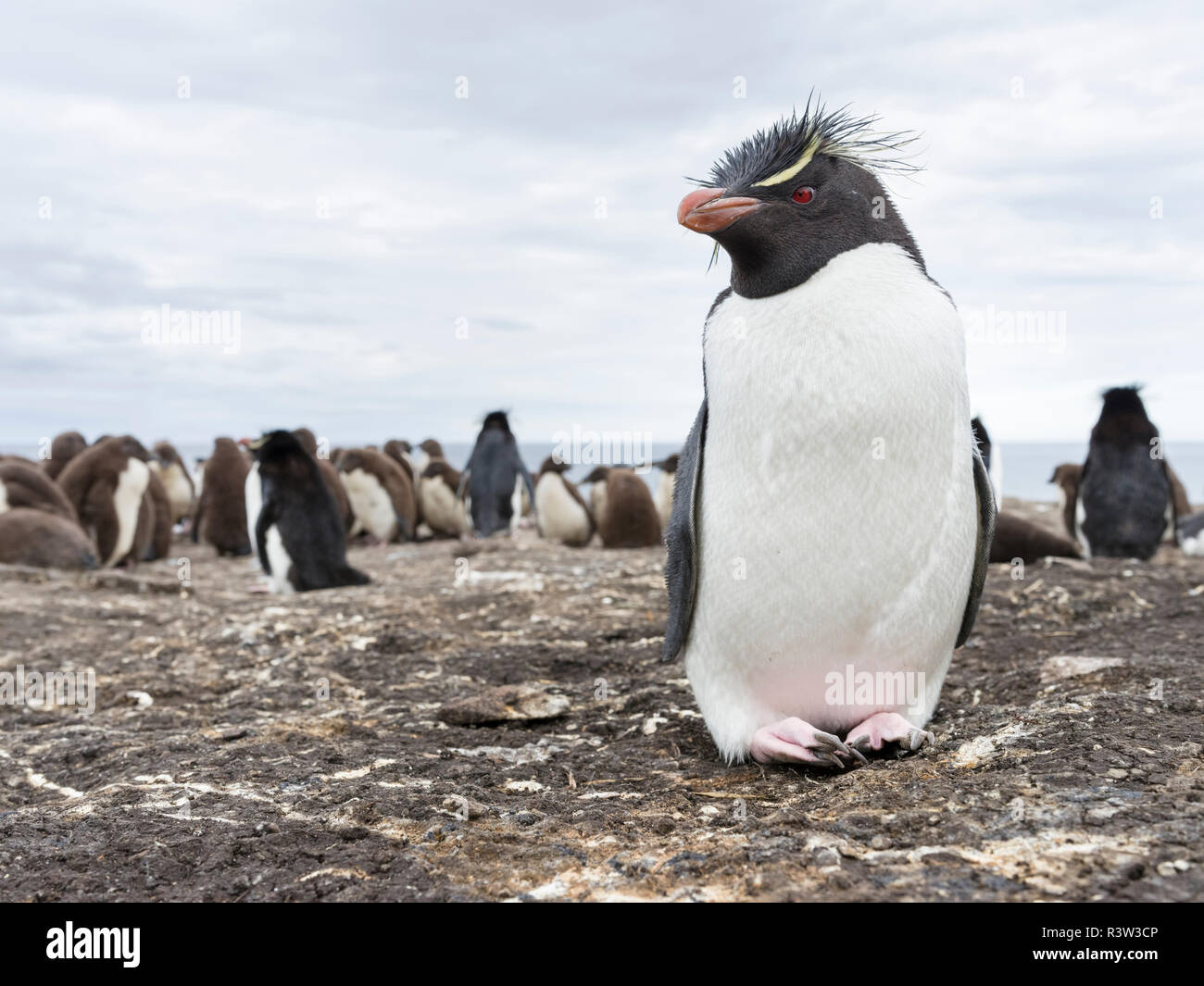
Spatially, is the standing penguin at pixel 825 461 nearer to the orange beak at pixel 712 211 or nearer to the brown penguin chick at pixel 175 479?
the orange beak at pixel 712 211

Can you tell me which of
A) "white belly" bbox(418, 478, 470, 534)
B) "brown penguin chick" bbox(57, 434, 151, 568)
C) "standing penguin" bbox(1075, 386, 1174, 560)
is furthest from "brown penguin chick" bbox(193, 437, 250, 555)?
"standing penguin" bbox(1075, 386, 1174, 560)

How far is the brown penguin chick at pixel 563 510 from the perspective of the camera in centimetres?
1580

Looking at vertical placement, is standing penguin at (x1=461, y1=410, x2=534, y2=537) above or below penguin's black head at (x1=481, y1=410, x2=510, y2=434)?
below

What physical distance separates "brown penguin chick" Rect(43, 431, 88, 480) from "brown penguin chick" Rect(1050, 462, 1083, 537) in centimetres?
1381

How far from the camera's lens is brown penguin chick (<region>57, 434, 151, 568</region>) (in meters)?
11.4

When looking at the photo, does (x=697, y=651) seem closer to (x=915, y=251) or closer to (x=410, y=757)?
(x=410, y=757)

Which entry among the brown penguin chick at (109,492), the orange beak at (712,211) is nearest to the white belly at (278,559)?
the brown penguin chick at (109,492)

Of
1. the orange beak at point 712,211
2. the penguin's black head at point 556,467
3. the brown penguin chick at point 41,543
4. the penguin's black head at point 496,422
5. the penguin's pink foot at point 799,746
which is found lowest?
the penguin's pink foot at point 799,746

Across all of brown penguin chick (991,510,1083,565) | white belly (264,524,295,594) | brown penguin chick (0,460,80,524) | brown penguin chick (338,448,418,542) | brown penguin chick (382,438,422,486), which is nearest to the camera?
brown penguin chick (991,510,1083,565)

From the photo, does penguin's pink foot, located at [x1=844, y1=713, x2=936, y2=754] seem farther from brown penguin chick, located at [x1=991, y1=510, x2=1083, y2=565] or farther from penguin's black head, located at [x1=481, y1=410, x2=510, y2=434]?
penguin's black head, located at [x1=481, y1=410, x2=510, y2=434]

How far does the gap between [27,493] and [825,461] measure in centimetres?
1042

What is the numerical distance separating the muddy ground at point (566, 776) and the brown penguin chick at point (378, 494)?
8790mm

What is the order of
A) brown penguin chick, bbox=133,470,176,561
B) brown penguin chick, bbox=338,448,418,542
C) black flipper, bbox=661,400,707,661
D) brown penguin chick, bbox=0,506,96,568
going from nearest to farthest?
1. black flipper, bbox=661,400,707,661
2. brown penguin chick, bbox=0,506,96,568
3. brown penguin chick, bbox=133,470,176,561
4. brown penguin chick, bbox=338,448,418,542
